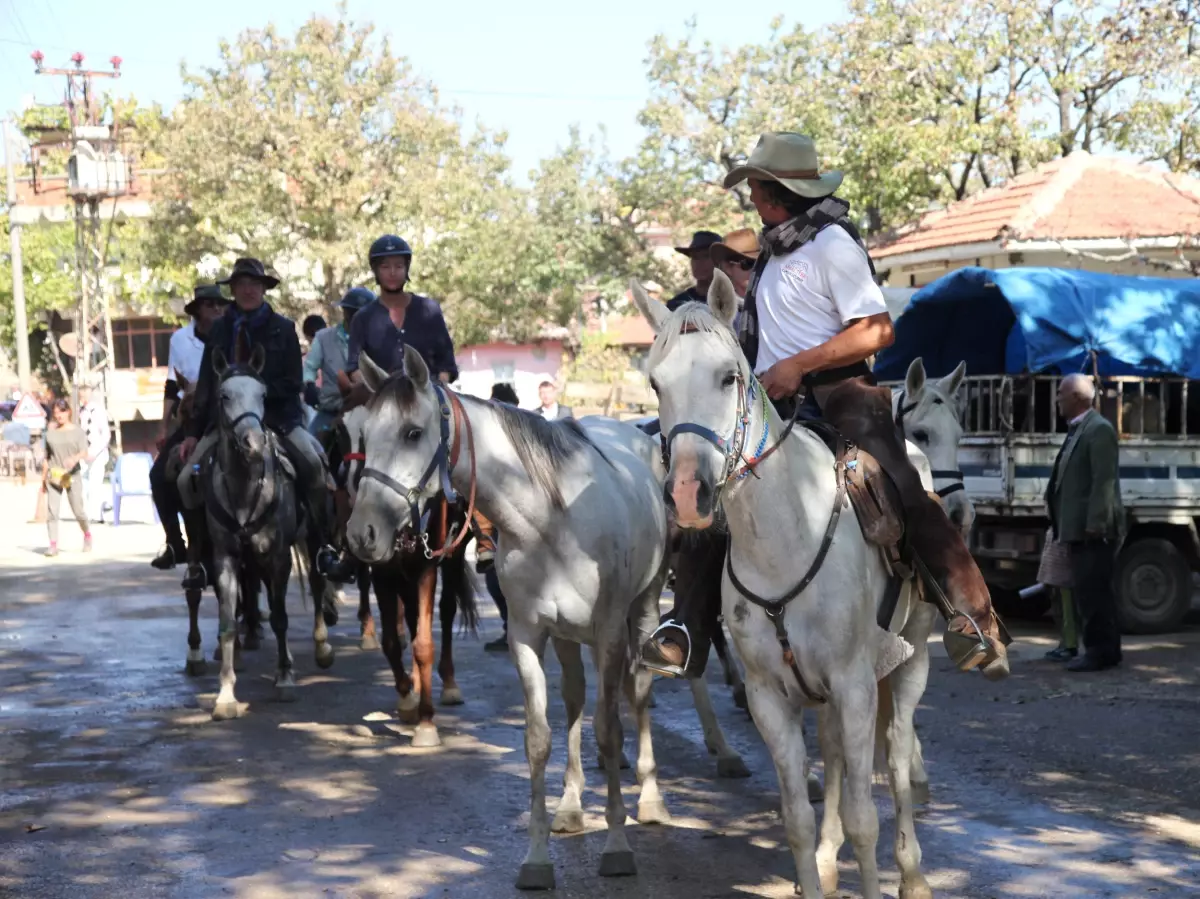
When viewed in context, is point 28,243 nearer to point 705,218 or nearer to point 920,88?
point 705,218

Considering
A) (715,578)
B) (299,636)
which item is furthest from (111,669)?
(715,578)

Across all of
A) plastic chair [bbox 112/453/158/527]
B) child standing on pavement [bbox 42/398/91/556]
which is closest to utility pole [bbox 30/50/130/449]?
plastic chair [bbox 112/453/158/527]

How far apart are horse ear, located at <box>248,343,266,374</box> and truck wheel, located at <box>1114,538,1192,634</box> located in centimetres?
769

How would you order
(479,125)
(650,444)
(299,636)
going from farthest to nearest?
(479,125)
(299,636)
(650,444)

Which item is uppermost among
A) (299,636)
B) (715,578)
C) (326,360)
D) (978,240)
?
(978,240)

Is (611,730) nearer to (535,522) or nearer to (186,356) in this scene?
(535,522)

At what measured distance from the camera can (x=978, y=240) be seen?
74.2ft

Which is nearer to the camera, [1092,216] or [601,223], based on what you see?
[1092,216]

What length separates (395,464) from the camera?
6.80 m

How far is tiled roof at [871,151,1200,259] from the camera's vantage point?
875 inches

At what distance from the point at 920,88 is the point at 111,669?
20644 millimetres

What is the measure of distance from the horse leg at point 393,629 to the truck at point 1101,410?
5.76 metres

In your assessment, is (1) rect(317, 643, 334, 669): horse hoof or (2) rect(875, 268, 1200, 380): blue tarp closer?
(1) rect(317, 643, 334, 669): horse hoof

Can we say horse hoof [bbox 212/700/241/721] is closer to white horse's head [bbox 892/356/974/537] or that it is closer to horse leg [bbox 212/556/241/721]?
horse leg [bbox 212/556/241/721]
